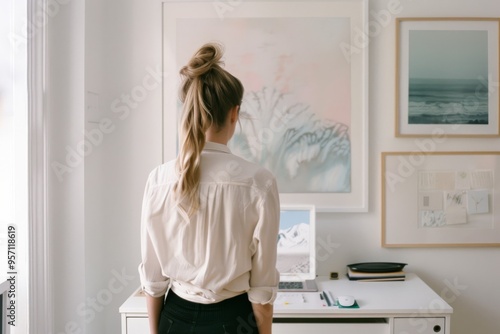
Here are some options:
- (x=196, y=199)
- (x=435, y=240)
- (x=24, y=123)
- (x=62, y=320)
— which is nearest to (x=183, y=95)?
(x=196, y=199)

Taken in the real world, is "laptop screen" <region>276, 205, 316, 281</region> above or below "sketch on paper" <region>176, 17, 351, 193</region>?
below

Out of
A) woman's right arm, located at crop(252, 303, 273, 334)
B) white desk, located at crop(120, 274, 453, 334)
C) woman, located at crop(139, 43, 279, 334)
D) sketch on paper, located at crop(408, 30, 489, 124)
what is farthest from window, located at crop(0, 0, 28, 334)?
sketch on paper, located at crop(408, 30, 489, 124)

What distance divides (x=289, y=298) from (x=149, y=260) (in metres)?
0.86

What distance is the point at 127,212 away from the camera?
2551 mm

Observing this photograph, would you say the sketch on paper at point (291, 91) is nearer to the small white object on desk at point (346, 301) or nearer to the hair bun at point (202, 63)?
the small white object on desk at point (346, 301)

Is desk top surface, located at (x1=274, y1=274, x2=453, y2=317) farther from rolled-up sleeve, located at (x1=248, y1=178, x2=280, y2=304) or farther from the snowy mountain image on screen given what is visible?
rolled-up sleeve, located at (x1=248, y1=178, x2=280, y2=304)

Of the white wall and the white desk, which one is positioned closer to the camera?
the white desk

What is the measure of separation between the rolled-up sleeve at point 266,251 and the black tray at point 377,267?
3.57 ft

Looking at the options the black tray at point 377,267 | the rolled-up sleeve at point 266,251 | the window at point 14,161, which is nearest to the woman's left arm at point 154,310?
the rolled-up sleeve at point 266,251

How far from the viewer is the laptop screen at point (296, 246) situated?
7.72 ft

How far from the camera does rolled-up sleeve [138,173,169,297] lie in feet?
4.56

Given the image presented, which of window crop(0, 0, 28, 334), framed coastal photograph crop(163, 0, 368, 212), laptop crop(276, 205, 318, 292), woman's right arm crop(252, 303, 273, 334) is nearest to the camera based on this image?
woman's right arm crop(252, 303, 273, 334)

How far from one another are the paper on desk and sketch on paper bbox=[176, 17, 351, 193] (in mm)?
537

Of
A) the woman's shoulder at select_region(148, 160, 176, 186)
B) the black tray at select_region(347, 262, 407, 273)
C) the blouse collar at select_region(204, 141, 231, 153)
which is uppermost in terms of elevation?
the blouse collar at select_region(204, 141, 231, 153)
